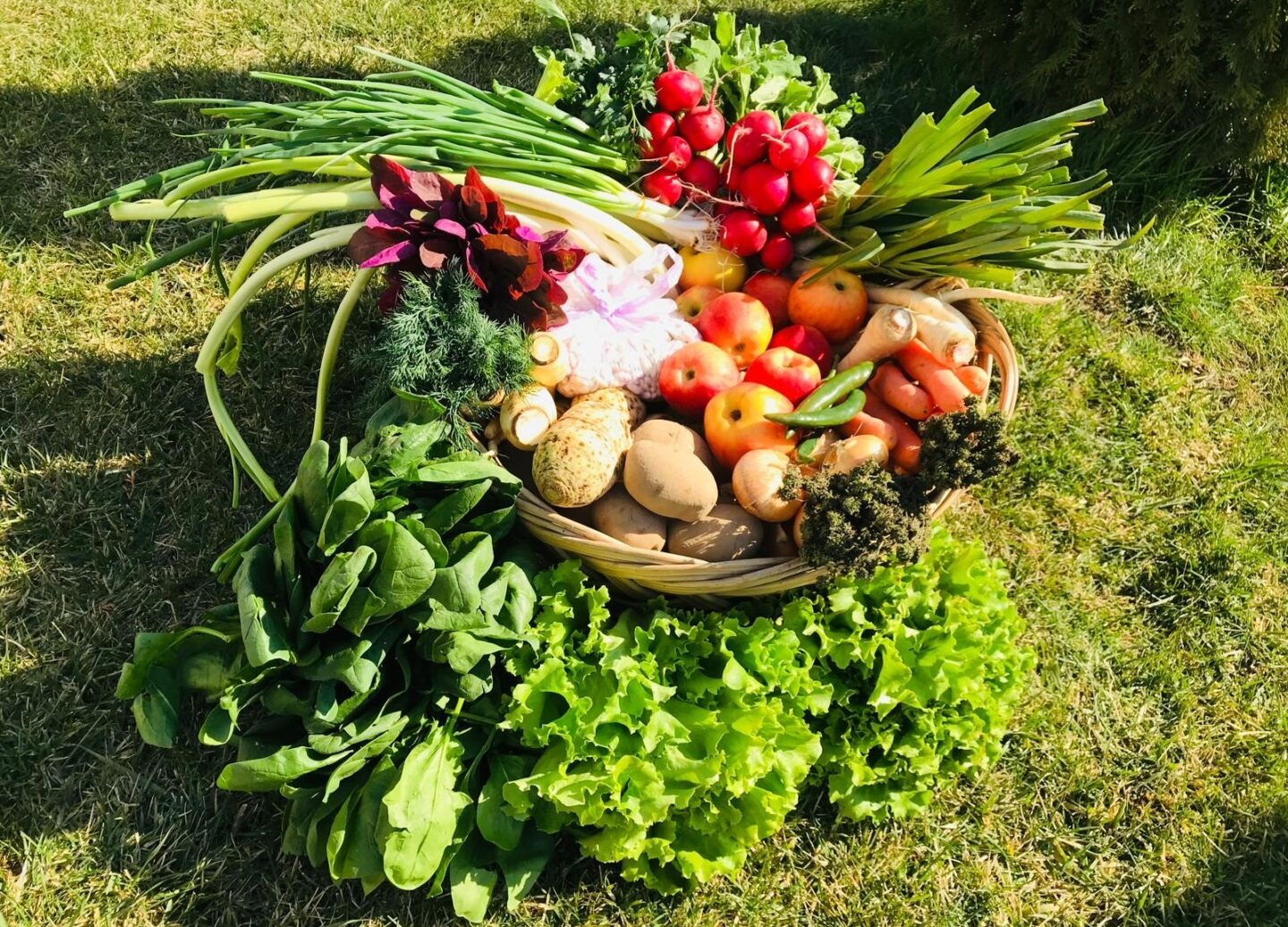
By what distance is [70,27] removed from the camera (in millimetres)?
3641

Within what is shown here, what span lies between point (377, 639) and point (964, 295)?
1783 millimetres

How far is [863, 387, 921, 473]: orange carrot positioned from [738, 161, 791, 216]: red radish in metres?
0.58

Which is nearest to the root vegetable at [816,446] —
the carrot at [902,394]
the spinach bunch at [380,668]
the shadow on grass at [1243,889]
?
the carrot at [902,394]

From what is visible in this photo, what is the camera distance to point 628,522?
7.57 feet

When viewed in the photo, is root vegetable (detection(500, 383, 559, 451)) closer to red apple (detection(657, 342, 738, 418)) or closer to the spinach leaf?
red apple (detection(657, 342, 738, 418))

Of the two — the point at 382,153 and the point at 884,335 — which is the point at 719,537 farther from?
the point at 382,153

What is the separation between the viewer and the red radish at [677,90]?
262 cm

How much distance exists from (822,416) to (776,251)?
65cm

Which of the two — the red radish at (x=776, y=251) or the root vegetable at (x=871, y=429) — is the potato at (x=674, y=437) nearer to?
the root vegetable at (x=871, y=429)

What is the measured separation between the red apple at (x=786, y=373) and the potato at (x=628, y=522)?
0.47 m

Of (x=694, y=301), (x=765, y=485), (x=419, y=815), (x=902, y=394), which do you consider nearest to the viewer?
(x=419, y=815)

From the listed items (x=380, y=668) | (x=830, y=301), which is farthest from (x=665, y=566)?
(x=830, y=301)

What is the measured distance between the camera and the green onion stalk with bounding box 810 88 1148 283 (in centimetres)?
236

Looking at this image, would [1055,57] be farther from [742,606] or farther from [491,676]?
[491,676]
